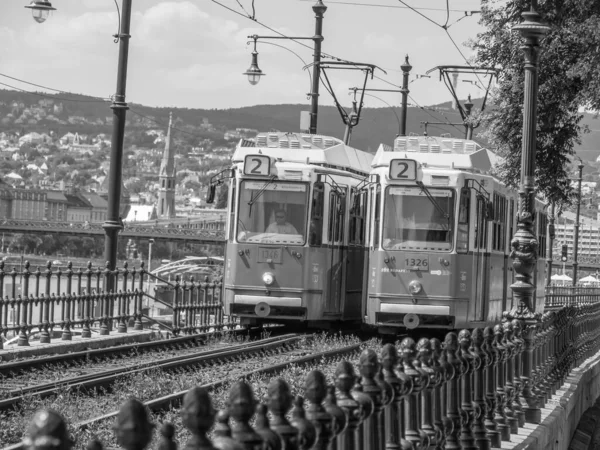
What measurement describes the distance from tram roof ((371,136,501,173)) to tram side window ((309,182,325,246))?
1152 millimetres

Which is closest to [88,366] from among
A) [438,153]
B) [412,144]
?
[438,153]

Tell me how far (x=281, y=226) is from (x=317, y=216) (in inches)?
24.9

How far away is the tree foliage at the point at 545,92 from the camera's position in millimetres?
23500

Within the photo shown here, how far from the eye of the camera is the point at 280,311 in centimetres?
2234

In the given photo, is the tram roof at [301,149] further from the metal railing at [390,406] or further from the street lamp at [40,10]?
the metal railing at [390,406]

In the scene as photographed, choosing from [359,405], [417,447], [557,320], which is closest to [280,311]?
[557,320]

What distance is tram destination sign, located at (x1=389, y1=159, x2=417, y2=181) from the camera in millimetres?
21656

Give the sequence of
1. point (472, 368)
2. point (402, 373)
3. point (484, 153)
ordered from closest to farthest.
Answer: point (402, 373)
point (472, 368)
point (484, 153)

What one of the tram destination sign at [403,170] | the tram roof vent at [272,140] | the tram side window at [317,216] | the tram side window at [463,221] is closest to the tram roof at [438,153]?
the tram destination sign at [403,170]

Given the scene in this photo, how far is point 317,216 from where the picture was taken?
22.2 m

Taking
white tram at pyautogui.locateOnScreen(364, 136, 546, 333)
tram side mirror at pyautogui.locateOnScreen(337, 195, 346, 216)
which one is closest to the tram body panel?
white tram at pyautogui.locateOnScreen(364, 136, 546, 333)

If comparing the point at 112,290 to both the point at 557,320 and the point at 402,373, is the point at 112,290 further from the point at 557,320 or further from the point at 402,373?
the point at 402,373

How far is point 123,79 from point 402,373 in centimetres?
1643

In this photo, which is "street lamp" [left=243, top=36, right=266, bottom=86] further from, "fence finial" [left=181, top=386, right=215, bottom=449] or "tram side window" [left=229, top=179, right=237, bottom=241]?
"fence finial" [left=181, top=386, right=215, bottom=449]
